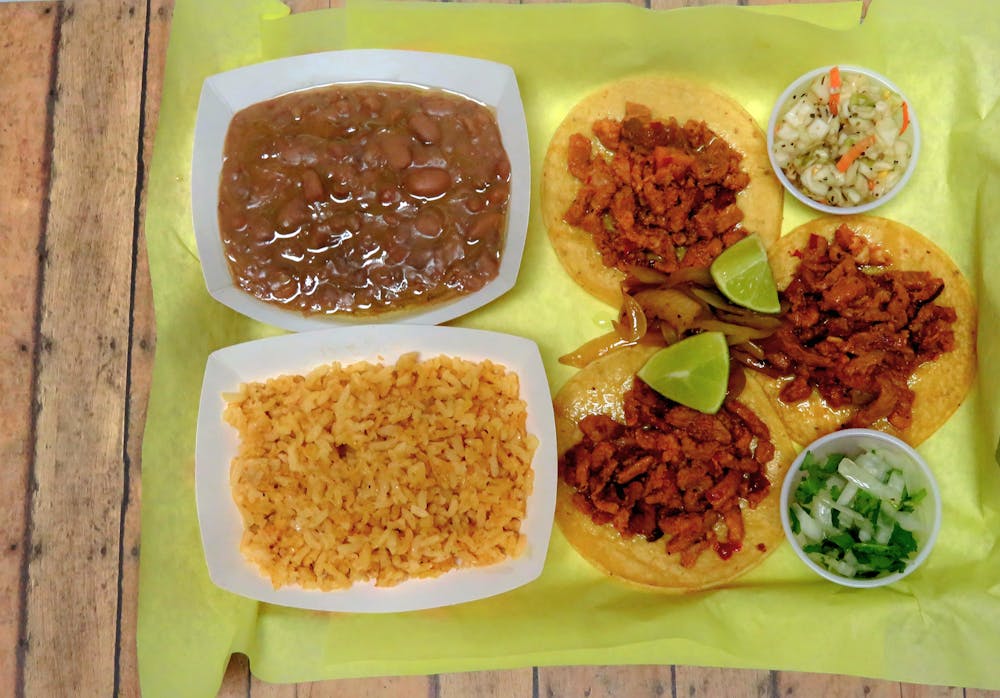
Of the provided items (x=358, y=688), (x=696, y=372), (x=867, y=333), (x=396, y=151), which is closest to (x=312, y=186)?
(x=396, y=151)

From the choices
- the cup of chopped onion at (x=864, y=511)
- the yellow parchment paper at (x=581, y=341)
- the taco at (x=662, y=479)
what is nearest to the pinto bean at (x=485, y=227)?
the yellow parchment paper at (x=581, y=341)

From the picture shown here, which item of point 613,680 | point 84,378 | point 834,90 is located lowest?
point 613,680

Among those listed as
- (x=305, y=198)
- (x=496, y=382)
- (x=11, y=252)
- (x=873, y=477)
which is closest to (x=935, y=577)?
(x=873, y=477)

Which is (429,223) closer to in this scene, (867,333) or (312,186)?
(312,186)

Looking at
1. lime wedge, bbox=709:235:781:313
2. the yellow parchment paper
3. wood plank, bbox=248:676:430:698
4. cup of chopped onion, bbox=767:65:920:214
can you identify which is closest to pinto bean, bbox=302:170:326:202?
the yellow parchment paper

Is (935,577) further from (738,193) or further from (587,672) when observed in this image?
(738,193)
